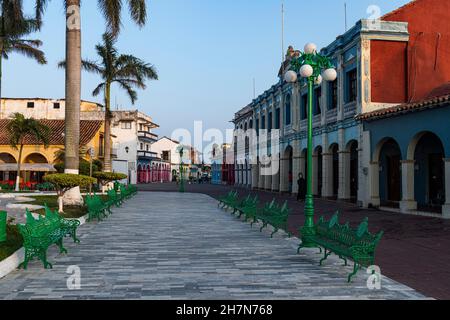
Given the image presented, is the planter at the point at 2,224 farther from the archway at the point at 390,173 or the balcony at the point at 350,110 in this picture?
the archway at the point at 390,173

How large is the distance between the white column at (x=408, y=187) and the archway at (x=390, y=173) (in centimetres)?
369

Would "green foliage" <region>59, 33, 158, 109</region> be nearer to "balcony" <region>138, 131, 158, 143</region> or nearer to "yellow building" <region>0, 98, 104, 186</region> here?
"yellow building" <region>0, 98, 104, 186</region>

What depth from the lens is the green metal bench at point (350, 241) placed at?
680cm

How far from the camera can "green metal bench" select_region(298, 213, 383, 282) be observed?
6.80m

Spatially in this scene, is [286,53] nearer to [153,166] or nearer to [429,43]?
[429,43]

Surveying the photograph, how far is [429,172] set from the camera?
2080 centimetres

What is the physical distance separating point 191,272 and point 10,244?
413cm

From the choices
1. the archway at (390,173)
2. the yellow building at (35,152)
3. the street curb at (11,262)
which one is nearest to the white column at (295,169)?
the archway at (390,173)

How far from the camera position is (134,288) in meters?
6.22

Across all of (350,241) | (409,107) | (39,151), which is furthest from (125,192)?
(39,151)

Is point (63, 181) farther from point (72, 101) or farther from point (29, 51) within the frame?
point (29, 51)

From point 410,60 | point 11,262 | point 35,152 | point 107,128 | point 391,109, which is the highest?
point 410,60

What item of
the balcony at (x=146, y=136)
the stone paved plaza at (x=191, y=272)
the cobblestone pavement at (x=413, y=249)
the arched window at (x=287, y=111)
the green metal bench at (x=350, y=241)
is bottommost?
the cobblestone pavement at (x=413, y=249)
